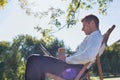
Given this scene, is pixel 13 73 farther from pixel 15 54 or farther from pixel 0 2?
pixel 0 2

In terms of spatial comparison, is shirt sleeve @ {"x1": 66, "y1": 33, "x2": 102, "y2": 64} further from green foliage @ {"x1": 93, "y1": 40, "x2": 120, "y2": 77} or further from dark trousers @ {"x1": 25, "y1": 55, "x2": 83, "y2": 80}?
green foliage @ {"x1": 93, "y1": 40, "x2": 120, "y2": 77}

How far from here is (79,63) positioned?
18.8 ft

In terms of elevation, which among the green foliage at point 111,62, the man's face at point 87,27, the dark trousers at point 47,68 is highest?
the man's face at point 87,27

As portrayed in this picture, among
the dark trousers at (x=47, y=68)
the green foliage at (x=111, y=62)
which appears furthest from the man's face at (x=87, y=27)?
the green foliage at (x=111, y=62)

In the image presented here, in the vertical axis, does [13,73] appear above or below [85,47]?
below

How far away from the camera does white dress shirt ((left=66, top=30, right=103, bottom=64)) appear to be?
5578 mm

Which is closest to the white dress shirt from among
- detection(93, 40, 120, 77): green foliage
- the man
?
the man

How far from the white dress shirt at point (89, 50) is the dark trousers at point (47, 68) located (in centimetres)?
13

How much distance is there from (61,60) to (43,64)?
39cm

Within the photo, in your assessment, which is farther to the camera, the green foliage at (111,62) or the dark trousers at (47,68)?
the green foliage at (111,62)

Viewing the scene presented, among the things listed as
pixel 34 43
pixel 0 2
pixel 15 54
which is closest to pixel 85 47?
pixel 0 2

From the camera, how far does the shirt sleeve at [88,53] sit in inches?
219

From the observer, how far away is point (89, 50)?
5.58 meters

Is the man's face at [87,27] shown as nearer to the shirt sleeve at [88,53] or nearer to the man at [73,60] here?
the man at [73,60]
